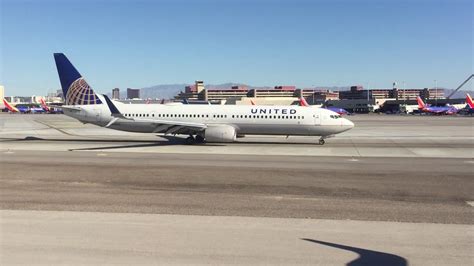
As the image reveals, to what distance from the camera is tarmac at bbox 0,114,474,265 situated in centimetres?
797

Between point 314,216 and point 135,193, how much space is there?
5.93 meters

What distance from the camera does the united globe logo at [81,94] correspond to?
34875 millimetres

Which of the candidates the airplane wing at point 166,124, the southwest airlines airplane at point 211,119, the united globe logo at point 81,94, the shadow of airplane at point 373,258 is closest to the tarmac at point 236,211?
the shadow of airplane at point 373,258

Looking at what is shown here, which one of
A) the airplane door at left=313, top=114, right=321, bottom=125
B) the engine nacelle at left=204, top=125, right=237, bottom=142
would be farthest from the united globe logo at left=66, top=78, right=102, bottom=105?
the airplane door at left=313, top=114, right=321, bottom=125

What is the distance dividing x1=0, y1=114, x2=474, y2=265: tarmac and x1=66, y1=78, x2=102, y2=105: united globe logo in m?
13.4

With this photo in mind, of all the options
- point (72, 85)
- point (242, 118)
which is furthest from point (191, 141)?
point (72, 85)

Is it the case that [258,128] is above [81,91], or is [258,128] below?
below

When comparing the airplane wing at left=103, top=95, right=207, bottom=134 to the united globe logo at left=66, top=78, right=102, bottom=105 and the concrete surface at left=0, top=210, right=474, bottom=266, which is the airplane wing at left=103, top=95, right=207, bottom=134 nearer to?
the united globe logo at left=66, top=78, right=102, bottom=105

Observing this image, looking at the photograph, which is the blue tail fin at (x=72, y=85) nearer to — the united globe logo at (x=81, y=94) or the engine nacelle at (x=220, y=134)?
the united globe logo at (x=81, y=94)

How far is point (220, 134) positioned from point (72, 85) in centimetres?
1371

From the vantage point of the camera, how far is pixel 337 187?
1502 cm

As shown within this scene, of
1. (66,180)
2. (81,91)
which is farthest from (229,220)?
(81,91)

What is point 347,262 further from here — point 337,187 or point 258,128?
point 258,128

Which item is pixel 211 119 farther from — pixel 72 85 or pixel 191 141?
pixel 72 85
